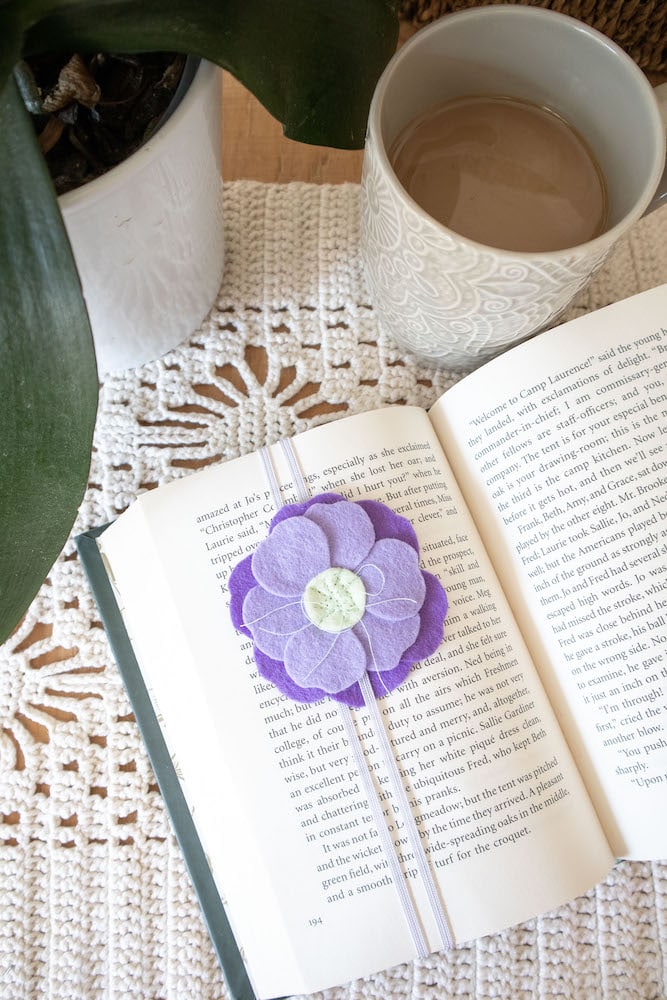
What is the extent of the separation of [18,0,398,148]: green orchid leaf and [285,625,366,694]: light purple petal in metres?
0.22

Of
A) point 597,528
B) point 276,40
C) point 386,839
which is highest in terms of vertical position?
point 276,40

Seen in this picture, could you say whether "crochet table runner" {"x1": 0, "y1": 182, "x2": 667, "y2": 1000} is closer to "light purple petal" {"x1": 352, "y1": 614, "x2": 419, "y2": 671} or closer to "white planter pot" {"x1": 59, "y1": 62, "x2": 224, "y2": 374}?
"white planter pot" {"x1": 59, "y1": 62, "x2": 224, "y2": 374}

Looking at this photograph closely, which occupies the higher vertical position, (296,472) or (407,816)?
(296,472)

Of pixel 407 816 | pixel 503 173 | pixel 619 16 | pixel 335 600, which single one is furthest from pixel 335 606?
pixel 619 16

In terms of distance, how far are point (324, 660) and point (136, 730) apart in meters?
0.12

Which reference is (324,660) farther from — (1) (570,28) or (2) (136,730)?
(1) (570,28)

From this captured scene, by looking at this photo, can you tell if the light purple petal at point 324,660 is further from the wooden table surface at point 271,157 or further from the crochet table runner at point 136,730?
the wooden table surface at point 271,157

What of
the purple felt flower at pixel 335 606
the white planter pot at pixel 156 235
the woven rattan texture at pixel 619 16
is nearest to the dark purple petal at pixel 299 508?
the purple felt flower at pixel 335 606

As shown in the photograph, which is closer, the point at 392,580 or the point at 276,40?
the point at 276,40

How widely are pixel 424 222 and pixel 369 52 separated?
0.07m

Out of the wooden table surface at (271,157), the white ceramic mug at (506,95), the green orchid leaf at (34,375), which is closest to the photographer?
the green orchid leaf at (34,375)

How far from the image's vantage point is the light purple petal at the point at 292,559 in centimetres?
40

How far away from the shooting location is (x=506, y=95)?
1.37 ft

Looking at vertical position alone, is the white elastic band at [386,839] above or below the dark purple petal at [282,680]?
below
